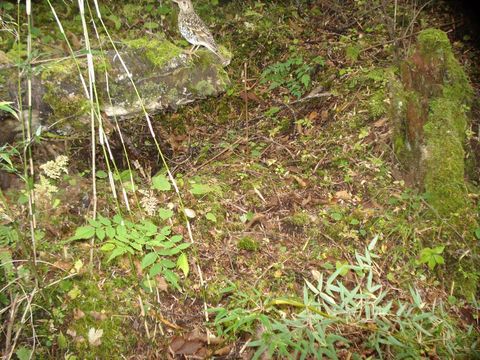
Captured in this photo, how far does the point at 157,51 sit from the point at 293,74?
6.30 ft

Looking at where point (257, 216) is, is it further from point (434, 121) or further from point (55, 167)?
point (434, 121)

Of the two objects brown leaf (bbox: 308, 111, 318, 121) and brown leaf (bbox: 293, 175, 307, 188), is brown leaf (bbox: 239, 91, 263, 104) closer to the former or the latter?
brown leaf (bbox: 308, 111, 318, 121)

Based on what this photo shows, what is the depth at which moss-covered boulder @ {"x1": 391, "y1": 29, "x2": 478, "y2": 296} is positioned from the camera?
3.36 metres

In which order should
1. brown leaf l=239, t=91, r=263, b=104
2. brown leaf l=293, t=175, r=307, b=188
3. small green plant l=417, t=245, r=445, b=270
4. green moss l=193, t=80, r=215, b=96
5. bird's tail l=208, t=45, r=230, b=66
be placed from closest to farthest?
small green plant l=417, t=245, r=445, b=270 → brown leaf l=293, t=175, r=307, b=188 → green moss l=193, t=80, r=215, b=96 → bird's tail l=208, t=45, r=230, b=66 → brown leaf l=239, t=91, r=263, b=104

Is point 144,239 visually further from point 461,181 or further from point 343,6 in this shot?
point 343,6

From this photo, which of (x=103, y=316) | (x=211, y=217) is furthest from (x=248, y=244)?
(x=103, y=316)

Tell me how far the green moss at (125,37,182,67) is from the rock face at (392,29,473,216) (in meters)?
2.76

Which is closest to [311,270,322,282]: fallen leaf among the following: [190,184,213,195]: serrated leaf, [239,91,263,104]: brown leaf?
[190,184,213,195]: serrated leaf

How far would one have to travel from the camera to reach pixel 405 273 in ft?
10.5

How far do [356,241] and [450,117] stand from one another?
1873 mm

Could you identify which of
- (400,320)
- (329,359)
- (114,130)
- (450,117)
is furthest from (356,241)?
(114,130)

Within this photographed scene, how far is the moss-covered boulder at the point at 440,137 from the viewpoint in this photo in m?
3.36

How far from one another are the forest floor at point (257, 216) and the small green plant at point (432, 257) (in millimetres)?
57

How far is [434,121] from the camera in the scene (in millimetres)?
3979
